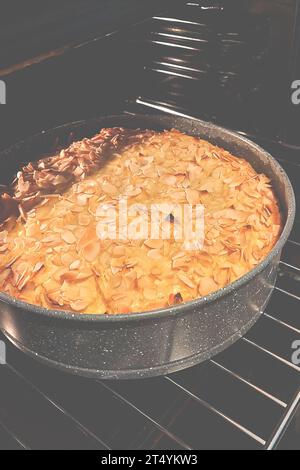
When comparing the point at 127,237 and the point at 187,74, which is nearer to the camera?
the point at 127,237

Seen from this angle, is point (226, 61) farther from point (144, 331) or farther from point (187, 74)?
point (144, 331)

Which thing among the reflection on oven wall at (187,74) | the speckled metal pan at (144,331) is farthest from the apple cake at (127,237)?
the reflection on oven wall at (187,74)

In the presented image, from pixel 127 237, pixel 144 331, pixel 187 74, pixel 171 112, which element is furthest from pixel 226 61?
pixel 144 331

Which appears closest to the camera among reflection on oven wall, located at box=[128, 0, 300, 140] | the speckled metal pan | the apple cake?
the speckled metal pan

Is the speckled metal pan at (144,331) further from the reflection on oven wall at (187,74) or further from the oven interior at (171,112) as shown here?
the reflection on oven wall at (187,74)

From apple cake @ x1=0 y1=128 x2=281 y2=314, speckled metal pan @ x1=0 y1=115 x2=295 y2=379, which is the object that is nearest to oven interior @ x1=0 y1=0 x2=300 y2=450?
speckled metal pan @ x1=0 y1=115 x2=295 y2=379

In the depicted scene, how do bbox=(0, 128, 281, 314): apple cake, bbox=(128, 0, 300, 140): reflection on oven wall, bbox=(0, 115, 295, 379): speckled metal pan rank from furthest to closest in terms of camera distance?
bbox=(128, 0, 300, 140): reflection on oven wall → bbox=(0, 128, 281, 314): apple cake → bbox=(0, 115, 295, 379): speckled metal pan

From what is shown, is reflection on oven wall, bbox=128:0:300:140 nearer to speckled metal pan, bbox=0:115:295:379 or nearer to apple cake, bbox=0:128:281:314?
apple cake, bbox=0:128:281:314
